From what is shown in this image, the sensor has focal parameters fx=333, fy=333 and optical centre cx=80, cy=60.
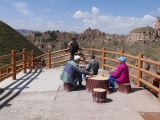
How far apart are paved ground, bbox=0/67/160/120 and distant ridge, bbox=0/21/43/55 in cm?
9073

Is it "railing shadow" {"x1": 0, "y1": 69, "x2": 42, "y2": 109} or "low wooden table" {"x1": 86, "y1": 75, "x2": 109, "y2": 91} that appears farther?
"low wooden table" {"x1": 86, "y1": 75, "x2": 109, "y2": 91}

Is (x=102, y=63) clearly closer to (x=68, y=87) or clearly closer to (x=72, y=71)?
(x=68, y=87)

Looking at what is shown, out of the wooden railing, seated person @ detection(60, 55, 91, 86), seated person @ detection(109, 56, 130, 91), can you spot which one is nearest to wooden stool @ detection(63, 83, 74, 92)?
seated person @ detection(60, 55, 91, 86)

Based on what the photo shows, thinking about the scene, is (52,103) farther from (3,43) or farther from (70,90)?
(3,43)

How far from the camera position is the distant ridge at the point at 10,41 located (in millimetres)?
104381

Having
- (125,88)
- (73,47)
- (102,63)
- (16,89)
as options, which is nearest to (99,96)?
(125,88)

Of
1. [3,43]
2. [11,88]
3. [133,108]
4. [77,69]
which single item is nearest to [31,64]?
[11,88]

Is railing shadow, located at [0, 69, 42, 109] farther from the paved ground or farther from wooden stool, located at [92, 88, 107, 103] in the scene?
wooden stool, located at [92, 88, 107, 103]

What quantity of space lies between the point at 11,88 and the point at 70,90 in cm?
236

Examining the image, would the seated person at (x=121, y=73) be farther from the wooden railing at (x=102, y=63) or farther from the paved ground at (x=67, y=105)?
the wooden railing at (x=102, y=63)

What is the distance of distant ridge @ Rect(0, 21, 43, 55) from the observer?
342 feet

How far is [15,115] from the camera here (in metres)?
8.84

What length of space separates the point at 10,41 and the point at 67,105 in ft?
337

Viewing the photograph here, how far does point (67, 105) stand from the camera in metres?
9.83
